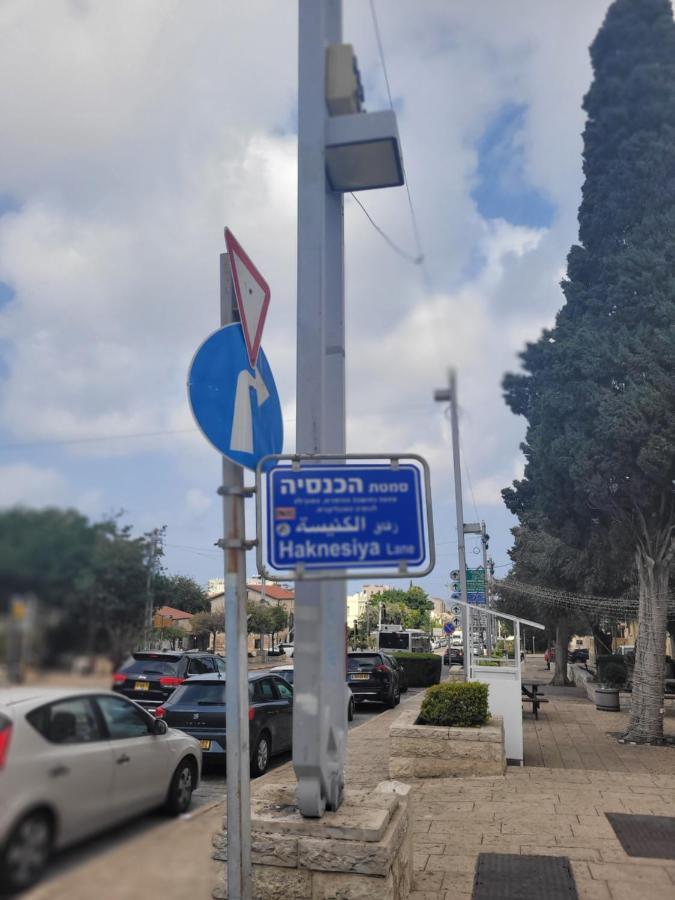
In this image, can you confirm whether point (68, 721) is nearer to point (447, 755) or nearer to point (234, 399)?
point (234, 399)

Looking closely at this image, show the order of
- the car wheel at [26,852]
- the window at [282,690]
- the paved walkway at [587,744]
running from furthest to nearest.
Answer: the window at [282,690], the paved walkway at [587,744], the car wheel at [26,852]

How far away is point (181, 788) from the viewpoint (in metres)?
2.09

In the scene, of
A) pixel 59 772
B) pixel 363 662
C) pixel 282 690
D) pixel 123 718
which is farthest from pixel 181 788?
pixel 363 662

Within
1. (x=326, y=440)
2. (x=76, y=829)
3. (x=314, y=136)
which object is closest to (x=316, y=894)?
(x=326, y=440)

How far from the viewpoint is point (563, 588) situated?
88.9ft

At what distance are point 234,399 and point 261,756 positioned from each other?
9089 mm

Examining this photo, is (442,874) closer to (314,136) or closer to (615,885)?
(615,885)

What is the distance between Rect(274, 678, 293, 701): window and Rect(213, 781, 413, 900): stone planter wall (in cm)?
853

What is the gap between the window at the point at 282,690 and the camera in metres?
12.6

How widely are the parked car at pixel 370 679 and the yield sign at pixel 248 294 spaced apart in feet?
56.4

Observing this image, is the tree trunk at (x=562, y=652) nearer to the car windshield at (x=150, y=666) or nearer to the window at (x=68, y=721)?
the car windshield at (x=150, y=666)

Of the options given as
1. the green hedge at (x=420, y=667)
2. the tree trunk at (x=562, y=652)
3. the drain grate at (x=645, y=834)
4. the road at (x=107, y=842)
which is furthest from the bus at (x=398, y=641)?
the road at (x=107, y=842)

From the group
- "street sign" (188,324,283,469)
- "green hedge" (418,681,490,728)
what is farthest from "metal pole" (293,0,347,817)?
"green hedge" (418,681,490,728)

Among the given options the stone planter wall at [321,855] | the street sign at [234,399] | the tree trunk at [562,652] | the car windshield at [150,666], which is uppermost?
the street sign at [234,399]
